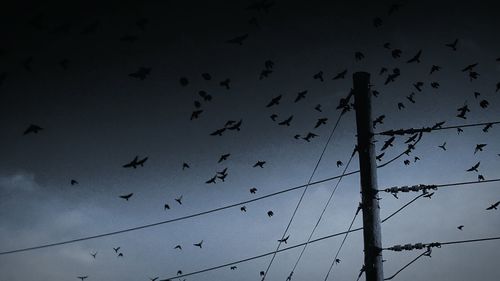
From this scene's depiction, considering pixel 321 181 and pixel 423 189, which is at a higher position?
pixel 321 181

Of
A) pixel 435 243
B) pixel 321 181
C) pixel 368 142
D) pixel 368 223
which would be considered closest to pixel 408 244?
pixel 435 243

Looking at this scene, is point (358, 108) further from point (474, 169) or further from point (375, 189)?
point (474, 169)

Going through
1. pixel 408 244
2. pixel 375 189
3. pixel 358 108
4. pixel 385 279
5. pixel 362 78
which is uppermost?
pixel 362 78

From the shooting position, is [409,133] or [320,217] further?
[320,217]

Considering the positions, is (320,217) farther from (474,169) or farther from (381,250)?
(474,169)

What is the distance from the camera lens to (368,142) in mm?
6645

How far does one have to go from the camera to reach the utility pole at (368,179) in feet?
20.5

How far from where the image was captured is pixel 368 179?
6512 millimetres

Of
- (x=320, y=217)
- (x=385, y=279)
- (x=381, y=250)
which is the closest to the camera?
(x=381, y=250)

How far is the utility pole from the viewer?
6262 mm

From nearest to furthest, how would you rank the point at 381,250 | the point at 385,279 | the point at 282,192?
the point at 381,250, the point at 385,279, the point at 282,192

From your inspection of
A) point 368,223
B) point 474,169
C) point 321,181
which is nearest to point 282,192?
point 321,181

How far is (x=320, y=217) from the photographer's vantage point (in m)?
8.62

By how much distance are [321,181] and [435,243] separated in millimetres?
2854
